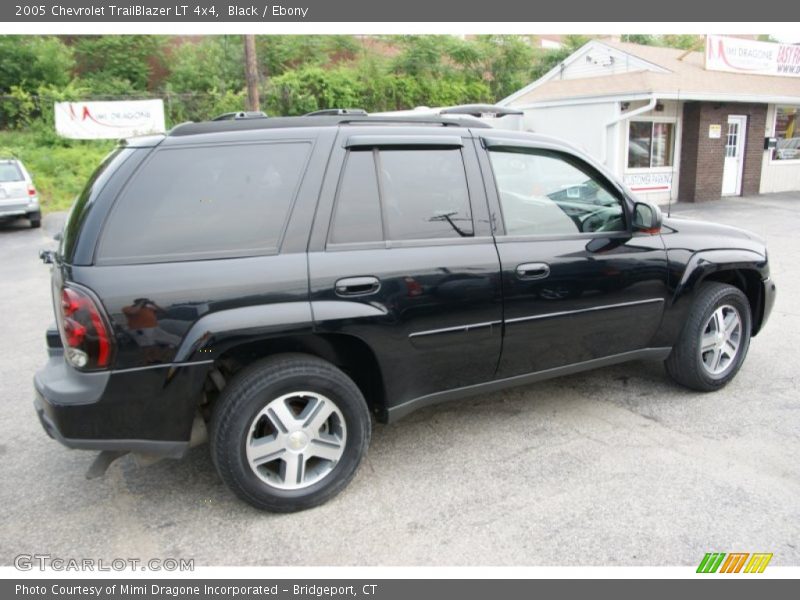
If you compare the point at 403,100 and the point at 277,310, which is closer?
the point at 277,310

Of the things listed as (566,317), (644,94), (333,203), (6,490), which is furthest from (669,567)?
(644,94)

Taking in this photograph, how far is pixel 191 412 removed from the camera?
279cm

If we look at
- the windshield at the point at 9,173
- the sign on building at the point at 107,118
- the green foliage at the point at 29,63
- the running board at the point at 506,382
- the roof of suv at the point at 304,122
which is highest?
the green foliage at the point at 29,63

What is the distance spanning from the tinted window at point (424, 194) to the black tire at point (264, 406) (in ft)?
2.60

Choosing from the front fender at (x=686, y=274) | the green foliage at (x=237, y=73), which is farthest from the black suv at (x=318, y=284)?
the green foliage at (x=237, y=73)

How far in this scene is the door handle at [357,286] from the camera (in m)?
2.93

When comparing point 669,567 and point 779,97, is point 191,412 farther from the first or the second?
point 779,97

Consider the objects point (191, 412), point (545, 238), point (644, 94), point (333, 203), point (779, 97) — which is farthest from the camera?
point (779, 97)

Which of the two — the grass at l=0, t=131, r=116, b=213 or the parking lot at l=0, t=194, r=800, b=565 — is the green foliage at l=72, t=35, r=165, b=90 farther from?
the parking lot at l=0, t=194, r=800, b=565

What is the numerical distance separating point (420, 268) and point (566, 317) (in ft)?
3.31

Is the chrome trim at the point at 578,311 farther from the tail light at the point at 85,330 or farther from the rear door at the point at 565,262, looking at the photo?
the tail light at the point at 85,330

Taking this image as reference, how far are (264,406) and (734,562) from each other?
2.18 metres

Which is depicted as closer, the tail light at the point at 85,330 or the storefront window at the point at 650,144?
the tail light at the point at 85,330

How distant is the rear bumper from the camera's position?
265 cm
